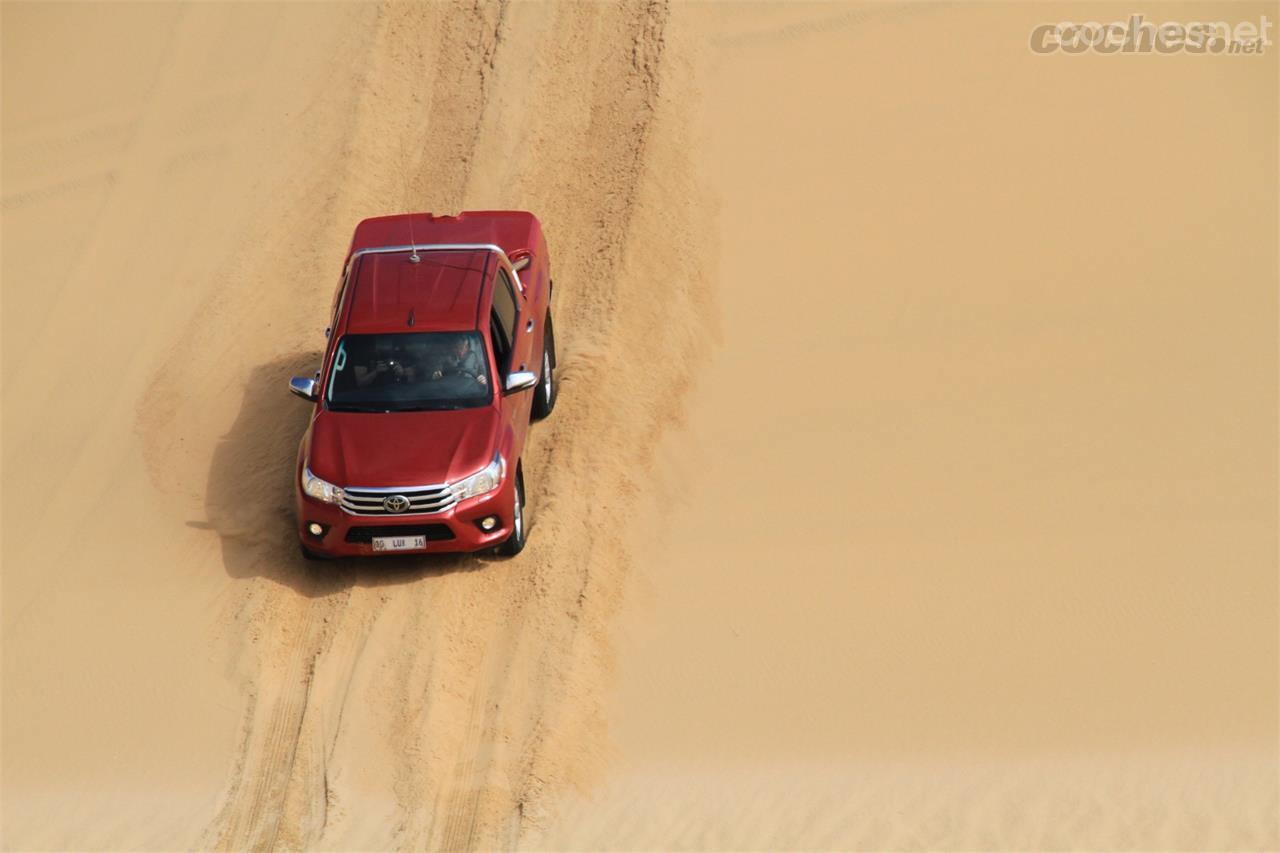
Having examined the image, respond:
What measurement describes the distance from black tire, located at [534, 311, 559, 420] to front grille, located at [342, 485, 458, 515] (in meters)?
2.03

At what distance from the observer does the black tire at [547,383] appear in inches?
484

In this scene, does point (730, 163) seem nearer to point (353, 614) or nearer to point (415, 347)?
point (415, 347)

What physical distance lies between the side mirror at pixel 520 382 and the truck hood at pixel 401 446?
21cm

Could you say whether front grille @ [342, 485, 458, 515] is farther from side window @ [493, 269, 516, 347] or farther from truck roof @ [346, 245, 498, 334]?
side window @ [493, 269, 516, 347]

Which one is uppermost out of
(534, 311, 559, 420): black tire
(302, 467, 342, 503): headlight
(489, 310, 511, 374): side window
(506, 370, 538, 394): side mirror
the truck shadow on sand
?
→ (489, 310, 511, 374): side window

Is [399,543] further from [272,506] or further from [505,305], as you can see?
[505,305]

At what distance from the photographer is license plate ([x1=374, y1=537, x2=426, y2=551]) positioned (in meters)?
10.4

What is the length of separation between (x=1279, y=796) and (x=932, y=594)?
258cm

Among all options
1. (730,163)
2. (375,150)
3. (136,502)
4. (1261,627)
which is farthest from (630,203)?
(1261,627)

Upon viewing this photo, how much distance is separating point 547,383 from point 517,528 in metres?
1.94

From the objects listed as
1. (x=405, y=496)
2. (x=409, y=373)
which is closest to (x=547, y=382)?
(x=409, y=373)

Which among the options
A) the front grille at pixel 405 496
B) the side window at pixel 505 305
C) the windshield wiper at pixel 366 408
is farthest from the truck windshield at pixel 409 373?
the front grille at pixel 405 496

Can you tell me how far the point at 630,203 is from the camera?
14.9 meters

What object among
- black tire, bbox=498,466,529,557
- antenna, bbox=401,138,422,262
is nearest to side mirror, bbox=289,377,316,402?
antenna, bbox=401,138,422,262
